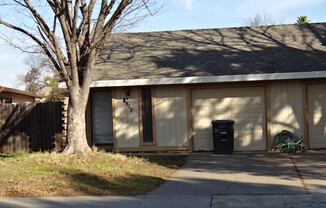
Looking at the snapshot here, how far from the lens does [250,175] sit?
34.6 ft

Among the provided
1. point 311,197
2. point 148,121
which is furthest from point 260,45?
point 311,197

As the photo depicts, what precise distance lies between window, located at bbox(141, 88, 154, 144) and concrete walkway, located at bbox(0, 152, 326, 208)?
3.15m

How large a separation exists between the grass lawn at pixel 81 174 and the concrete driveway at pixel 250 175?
570mm

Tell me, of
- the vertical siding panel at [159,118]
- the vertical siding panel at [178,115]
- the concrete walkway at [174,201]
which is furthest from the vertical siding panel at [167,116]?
the concrete walkway at [174,201]

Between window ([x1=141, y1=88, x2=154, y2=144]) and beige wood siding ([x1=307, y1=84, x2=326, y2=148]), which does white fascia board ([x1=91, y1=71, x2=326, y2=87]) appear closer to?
window ([x1=141, y1=88, x2=154, y2=144])

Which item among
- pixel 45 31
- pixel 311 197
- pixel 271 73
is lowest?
pixel 311 197

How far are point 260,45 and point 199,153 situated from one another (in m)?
4.87

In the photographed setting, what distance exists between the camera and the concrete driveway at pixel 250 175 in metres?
8.91

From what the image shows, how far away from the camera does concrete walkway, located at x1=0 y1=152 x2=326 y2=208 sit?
26.3ft

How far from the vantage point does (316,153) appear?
1391cm

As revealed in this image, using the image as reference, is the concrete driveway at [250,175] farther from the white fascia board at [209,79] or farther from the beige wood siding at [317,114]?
the white fascia board at [209,79]

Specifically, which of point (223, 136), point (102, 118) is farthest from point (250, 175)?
point (102, 118)

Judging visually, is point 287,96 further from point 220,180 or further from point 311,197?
point 311,197

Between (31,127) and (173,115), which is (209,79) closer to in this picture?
(173,115)
